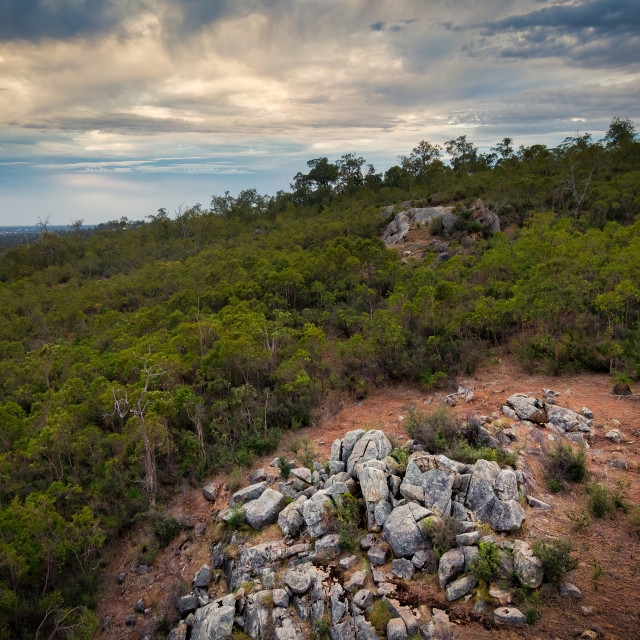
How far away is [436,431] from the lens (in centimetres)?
1171

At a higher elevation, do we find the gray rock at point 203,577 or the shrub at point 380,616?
the shrub at point 380,616

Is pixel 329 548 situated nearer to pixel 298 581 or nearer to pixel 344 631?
pixel 298 581

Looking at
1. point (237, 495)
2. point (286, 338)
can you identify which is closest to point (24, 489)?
point (237, 495)

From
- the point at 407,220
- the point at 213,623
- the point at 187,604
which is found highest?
the point at 407,220

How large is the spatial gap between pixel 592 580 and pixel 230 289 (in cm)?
2612

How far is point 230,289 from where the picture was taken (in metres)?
29.5

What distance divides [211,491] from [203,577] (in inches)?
143

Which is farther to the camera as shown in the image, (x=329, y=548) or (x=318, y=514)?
(x=318, y=514)

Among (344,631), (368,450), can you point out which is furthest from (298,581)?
(368,450)

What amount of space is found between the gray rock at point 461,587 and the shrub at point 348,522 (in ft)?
7.90

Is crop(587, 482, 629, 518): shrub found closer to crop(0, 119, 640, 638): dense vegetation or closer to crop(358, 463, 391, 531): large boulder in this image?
crop(358, 463, 391, 531): large boulder

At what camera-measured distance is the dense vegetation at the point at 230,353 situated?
12.8m

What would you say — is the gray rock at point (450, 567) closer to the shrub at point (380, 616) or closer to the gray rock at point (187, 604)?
the shrub at point (380, 616)

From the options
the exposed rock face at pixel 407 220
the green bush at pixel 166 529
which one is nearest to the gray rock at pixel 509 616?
the green bush at pixel 166 529
